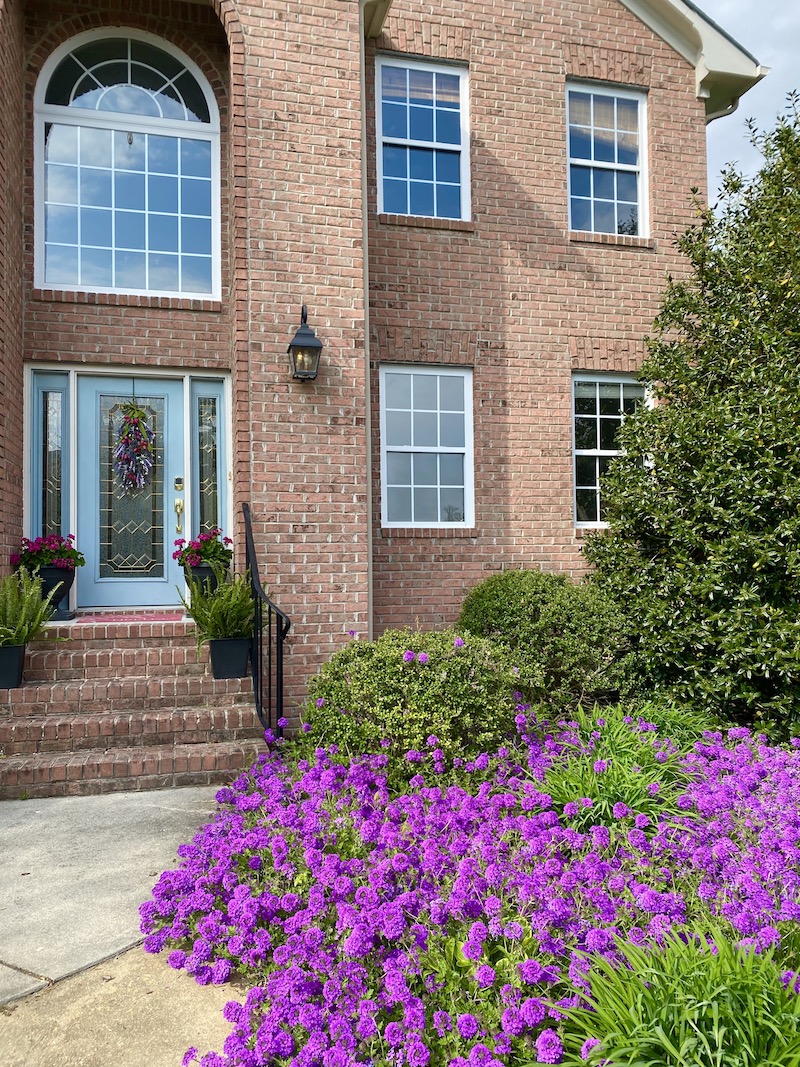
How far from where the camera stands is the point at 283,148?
6020 millimetres

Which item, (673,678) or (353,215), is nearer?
(673,678)

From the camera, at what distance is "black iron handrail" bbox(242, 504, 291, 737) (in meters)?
4.89

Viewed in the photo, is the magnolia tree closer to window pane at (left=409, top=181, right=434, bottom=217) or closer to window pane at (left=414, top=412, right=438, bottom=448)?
window pane at (left=414, top=412, right=438, bottom=448)

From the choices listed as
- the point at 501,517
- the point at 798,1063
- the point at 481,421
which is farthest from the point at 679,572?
the point at 798,1063

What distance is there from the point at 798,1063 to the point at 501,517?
18.8ft

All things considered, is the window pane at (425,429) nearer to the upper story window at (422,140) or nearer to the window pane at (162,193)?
the upper story window at (422,140)

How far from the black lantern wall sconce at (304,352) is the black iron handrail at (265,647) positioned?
3.64 ft

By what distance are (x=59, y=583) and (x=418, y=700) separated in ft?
11.0

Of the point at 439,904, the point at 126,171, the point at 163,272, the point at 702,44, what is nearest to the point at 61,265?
the point at 163,272

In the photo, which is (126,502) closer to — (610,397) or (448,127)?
(448,127)

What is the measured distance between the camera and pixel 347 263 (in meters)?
Result: 6.11

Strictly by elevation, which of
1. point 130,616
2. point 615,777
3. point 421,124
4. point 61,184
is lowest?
point 615,777

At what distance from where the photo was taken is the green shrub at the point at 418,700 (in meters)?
4.12

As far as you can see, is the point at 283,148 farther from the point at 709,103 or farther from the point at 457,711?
the point at 709,103
